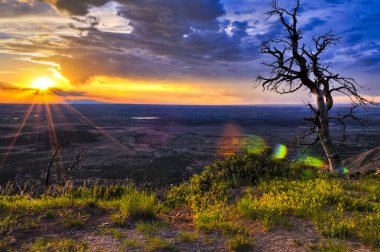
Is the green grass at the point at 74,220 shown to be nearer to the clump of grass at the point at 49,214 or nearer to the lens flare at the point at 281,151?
the clump of grass at the point at 49,214

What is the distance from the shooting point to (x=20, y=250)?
6078 millimetres

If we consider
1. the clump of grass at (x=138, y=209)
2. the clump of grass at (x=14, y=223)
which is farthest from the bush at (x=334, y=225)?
the clump of grass at (x=14, y=223)

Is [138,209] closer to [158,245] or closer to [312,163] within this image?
[158,245]

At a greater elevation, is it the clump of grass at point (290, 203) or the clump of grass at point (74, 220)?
the clump of grass at point (290, 203)

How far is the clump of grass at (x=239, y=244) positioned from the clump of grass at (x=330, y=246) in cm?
110

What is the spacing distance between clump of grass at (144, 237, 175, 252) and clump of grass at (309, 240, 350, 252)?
2584 millimetres

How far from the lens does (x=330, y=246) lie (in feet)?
19.3

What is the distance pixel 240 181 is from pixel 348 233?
5.08 meters

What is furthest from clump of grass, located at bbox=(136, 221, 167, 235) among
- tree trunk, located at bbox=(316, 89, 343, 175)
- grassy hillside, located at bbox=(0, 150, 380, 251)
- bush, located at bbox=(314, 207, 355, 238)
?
tree trunk, located at bbox=(316, 89, 343, 175)

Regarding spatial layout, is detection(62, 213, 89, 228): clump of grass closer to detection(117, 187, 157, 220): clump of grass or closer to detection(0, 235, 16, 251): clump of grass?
detection(117, 187, 157, 220): clump of grass

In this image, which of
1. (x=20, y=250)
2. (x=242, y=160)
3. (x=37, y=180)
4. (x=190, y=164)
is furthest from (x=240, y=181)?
(x=190, y=164)

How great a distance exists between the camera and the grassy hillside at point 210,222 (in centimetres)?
630

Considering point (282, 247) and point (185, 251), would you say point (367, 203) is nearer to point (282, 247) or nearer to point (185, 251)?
point (282, 247)

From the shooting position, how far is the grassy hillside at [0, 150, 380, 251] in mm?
6301
